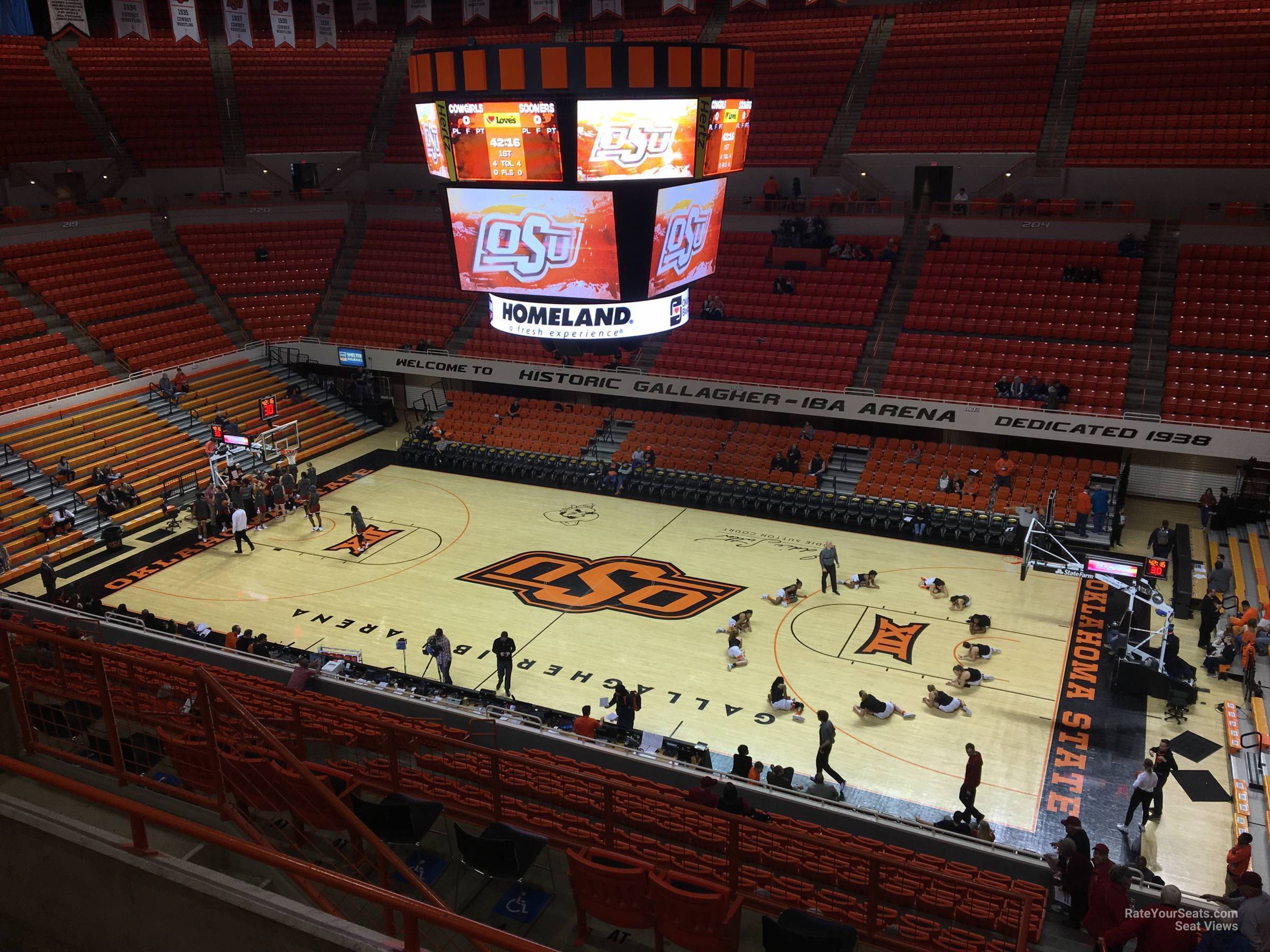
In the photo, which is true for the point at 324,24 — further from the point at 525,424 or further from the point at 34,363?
the point at 525,424

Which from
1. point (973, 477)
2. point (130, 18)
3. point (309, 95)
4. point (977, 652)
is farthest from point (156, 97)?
point (977, 652)

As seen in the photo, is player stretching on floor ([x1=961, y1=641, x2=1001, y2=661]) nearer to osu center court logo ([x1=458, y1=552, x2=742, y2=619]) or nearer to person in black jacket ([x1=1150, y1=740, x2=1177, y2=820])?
person in black jacket ([x1=1150, y1=740, x2=1177, y2=820])

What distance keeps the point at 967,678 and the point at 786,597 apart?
428 cm

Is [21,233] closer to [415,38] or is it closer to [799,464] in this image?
[415,38]

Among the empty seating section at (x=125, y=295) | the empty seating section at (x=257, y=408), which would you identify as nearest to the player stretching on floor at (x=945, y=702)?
the empty seating section at (x=257, y=408)

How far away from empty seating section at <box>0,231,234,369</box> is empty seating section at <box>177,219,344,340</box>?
121cm

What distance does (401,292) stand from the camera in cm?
3378

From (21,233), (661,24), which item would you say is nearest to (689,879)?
(21,233)

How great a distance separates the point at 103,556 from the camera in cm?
2227

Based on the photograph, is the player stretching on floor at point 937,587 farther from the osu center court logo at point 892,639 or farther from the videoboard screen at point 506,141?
the videoboard screen at point 506,141

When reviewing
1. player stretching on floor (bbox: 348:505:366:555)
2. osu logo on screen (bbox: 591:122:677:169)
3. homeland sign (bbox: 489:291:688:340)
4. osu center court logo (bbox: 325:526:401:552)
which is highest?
osu logo on screen (bbox: 591:122:677:169)

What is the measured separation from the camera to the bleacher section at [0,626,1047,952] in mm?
7656

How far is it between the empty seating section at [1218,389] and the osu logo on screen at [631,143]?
49.6 feet

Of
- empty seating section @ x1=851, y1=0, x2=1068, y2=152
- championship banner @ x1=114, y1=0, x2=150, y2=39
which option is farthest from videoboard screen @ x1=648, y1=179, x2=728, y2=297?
championship banner @ x1=114, y1=0, x2=150, y2=39
